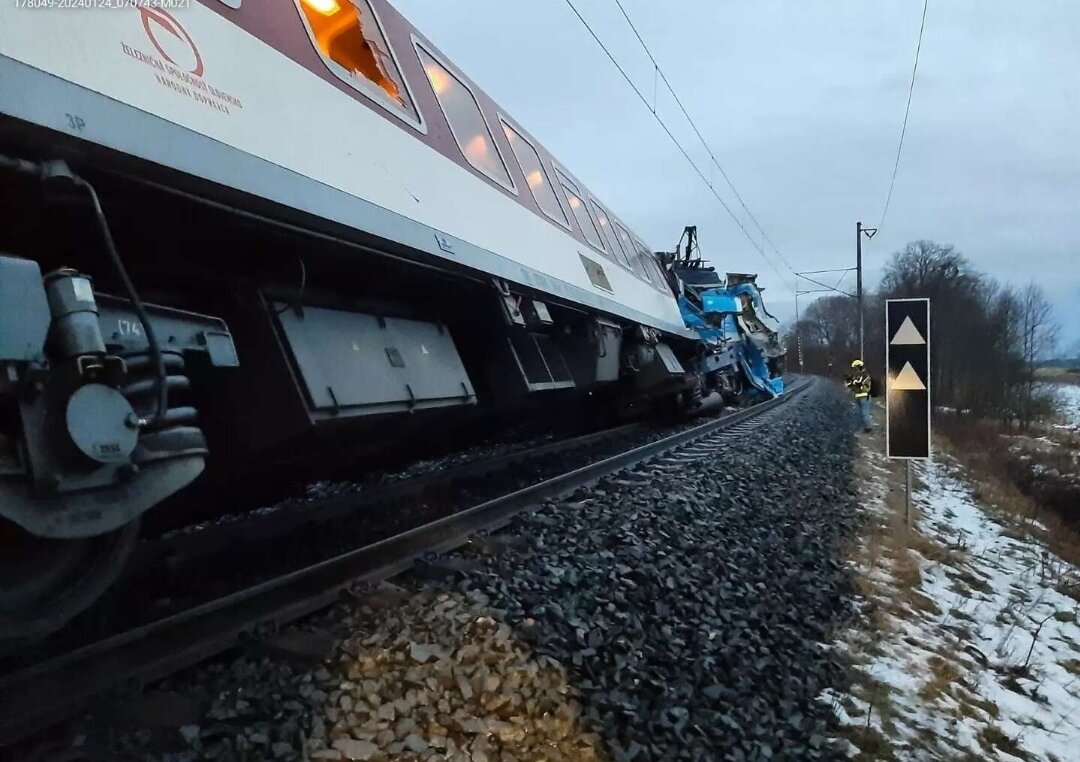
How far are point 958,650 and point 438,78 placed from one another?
5.07m

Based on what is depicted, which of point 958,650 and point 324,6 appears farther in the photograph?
point 958,650

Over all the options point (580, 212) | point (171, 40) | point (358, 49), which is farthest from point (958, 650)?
point (580, 212)

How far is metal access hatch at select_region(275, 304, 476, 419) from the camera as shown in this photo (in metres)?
3.79

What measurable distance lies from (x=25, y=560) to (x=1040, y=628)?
6.79 m

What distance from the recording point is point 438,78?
5.72 meters

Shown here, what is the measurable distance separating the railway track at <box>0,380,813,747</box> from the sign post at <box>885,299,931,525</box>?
158 inches

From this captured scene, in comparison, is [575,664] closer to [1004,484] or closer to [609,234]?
[609,234]

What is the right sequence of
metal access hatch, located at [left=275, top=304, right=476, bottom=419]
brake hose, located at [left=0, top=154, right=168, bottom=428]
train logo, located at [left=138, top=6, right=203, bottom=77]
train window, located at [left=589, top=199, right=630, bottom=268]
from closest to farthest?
brake hose, located at [left=0, top=154, right=168, bottom=428]
train logo, located at [left=138, top=6, right=203, bottom=77]
metal access hatch, located at [left=275, top=304, right=476, bottom=419]
train window, located at [left=589, top=199, right=630, bottom=268]

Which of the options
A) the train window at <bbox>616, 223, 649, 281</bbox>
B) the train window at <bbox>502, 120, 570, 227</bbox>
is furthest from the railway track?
the train window at <bbox>616, 223, 649, 281</bbox>

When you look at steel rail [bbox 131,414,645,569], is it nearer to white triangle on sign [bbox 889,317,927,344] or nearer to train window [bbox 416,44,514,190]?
train window [bbox 416,44,514,190]

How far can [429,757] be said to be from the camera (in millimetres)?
2488

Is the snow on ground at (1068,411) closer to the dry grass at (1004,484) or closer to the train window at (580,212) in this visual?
the dry grass at (1004,484)

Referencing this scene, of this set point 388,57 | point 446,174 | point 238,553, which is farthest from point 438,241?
point 238,553

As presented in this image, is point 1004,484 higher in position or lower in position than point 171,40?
lower
